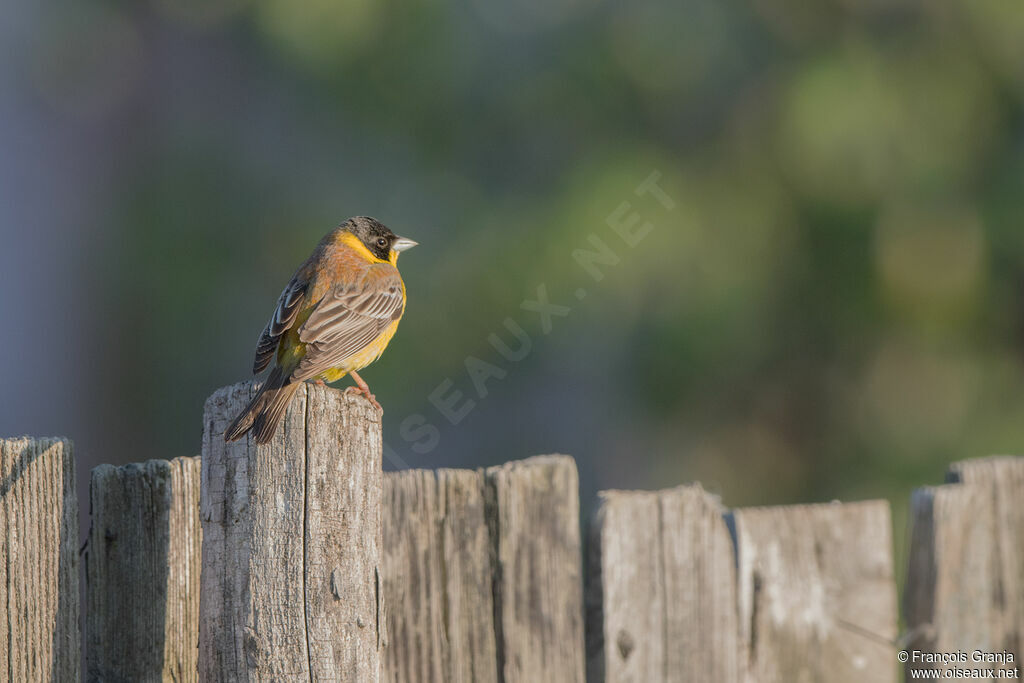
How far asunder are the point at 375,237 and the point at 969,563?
10.1 ft

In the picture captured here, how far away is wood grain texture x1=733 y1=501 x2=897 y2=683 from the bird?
1303 millimetres

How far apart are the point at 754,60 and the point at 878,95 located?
77 cm

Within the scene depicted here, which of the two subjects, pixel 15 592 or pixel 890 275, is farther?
pixel 890 275

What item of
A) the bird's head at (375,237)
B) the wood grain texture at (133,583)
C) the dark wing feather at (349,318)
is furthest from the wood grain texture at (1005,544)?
the bird's head at (375,237)

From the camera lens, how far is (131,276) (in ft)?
27.3

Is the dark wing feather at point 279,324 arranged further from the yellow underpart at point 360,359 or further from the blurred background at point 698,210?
the blurred background at point 698,210

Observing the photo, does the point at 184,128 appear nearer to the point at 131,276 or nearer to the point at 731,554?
the point at 131,276

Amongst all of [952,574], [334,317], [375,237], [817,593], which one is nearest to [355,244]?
[375,237]

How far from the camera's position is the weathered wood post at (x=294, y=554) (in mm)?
2338

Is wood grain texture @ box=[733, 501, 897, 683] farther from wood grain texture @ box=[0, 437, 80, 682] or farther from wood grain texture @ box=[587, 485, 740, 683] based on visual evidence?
wood grain texture @ box=[0, 437, 80, 682]

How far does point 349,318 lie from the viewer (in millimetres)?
4062

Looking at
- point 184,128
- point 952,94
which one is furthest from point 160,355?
point 952,94

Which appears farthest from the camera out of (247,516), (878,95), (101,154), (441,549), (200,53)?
(101,154)

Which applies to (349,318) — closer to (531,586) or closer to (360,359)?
(360,359)
